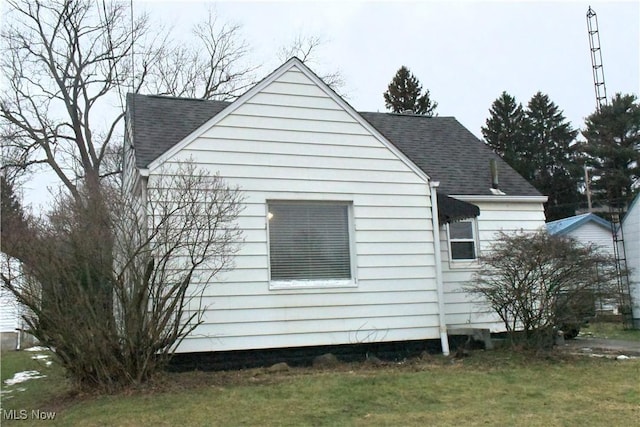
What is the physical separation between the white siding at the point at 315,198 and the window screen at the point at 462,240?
6.91 ft

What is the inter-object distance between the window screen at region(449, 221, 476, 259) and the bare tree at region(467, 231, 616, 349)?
264 cm

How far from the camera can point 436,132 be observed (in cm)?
1495

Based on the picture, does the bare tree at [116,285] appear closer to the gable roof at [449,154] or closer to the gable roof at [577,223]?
the gable roof at [449,154]

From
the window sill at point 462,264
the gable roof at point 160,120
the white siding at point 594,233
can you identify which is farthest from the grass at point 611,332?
the white siding at point 594,233

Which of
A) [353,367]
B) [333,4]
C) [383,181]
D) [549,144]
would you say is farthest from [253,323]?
[549,144]

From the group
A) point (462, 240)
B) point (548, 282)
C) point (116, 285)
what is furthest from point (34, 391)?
point (462, 240)

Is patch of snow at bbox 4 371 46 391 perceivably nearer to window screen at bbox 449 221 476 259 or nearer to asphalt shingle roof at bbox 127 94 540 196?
asphalt shingle roof at bbox 127 94 540 196

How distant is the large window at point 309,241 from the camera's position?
9.45m

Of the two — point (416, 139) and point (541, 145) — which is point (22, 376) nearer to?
point (416, 139)

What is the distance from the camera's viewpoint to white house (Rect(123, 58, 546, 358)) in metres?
9.05

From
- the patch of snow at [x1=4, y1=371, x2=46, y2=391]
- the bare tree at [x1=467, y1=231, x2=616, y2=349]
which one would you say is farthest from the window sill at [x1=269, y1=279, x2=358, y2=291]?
the patch of snow at [x1=4, y1=371, x2=46, y2=391]

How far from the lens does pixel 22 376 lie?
10789 millimetres

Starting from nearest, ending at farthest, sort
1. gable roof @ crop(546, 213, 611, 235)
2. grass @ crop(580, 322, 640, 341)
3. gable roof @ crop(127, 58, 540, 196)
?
gable roof @ crop(127, 58, 540, 196)
grass @ crop(580, 322, 640, 341)
gable roof @ crop(546, 213, 611, 235)

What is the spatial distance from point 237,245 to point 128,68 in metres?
21.1
